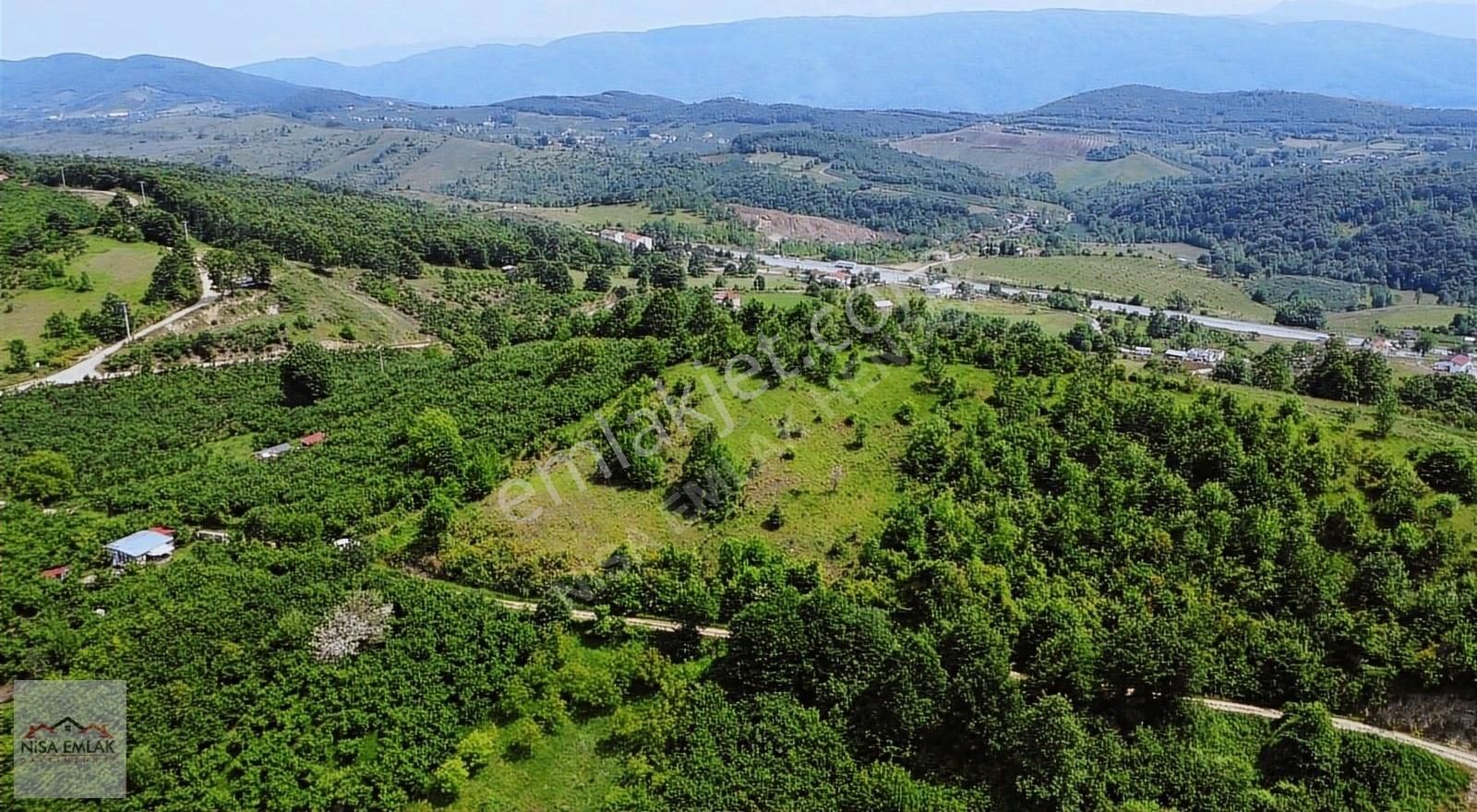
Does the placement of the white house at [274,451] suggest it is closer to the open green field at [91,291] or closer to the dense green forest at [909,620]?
the dense green forest at [909,620]

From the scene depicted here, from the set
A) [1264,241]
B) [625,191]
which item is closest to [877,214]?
[625,191]

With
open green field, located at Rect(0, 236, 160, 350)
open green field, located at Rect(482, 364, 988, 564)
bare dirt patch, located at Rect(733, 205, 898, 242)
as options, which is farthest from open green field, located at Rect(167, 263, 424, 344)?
bare dirt patch, located at Rect(733, 205, 898, 242)

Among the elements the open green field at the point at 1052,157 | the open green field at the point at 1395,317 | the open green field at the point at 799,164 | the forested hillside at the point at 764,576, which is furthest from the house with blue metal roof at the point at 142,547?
the open green field at the point at 1052,157

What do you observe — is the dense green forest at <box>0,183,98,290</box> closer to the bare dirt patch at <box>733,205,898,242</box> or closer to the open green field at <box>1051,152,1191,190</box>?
the bare dirt patch at <box>733,205,898,242</box>

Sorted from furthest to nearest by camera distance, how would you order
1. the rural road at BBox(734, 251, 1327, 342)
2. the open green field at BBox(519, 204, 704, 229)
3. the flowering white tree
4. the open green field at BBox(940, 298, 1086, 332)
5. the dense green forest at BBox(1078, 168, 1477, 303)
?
the open green field at BBox(519, 204, 704, 229) → the dense green forest at BBox(1078, 168, 1477, 303) → the rural road at BBox(734, 251, 1327, 342) → the open green field at BBox(940, 298, 1086, 332) → the flowering white tree

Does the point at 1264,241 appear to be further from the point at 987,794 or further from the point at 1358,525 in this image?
the point at 987,794
